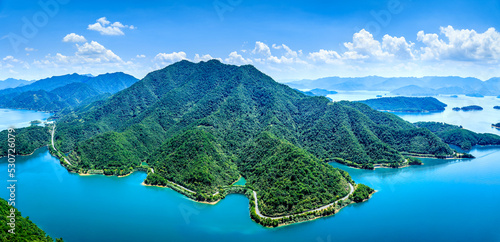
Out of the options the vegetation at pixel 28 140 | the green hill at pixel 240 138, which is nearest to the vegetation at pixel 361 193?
the green hill at pixel 240 138

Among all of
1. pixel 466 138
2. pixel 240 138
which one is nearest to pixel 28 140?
pixel 240 138

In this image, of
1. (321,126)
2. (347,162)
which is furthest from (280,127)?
(347,162)

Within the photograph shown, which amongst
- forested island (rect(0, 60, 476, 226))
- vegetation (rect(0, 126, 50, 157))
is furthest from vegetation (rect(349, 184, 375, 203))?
vegetation (rect(0, 126, 50, 157))

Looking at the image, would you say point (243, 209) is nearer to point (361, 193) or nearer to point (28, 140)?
point (361, 193)

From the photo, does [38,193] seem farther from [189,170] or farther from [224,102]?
[224,102]

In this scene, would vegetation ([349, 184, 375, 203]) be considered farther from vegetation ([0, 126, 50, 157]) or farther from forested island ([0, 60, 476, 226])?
vegetation ([0, 126, 50, 157])

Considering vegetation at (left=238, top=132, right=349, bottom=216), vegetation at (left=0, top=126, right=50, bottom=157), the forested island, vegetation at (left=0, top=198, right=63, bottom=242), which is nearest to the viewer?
vegetation at (left=0, top=198, right=63, bottom=242)

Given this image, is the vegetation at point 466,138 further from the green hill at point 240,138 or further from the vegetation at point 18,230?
the vegetation at point 18,230

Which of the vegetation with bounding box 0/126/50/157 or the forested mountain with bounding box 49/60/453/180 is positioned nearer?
the forested mountain with bounding box 49/60/453/180
